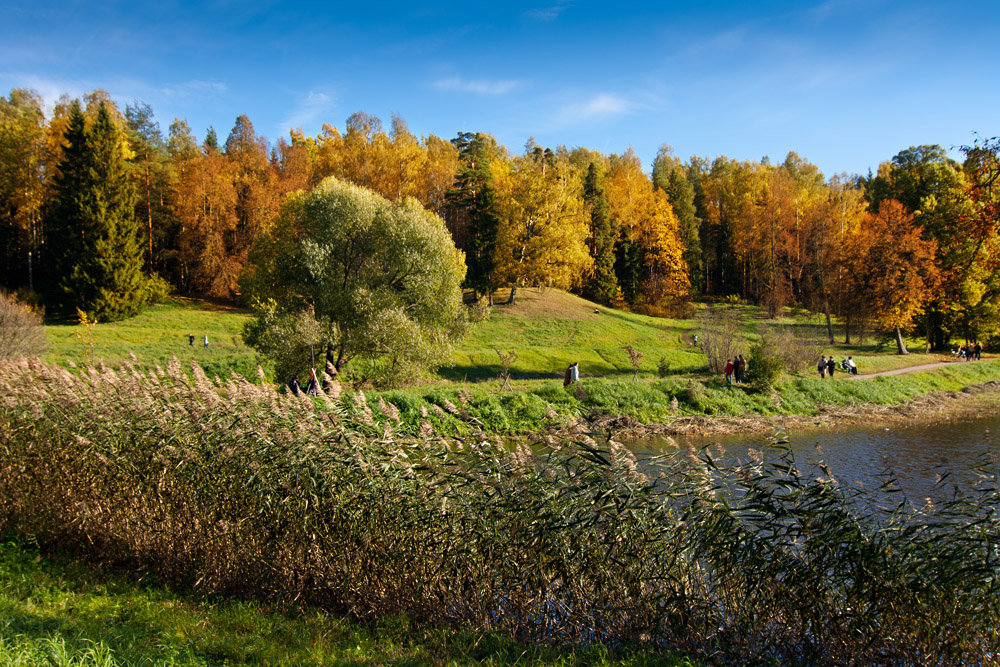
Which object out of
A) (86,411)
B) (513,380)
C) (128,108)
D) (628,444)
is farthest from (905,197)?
(128,108)

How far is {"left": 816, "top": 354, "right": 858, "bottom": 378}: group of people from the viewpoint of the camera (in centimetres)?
2916

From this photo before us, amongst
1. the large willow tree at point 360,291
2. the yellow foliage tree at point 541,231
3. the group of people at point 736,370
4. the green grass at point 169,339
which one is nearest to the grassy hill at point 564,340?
the yellow foliage tree at point 541,231

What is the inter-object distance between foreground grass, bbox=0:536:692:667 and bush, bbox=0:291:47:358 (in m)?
19.6

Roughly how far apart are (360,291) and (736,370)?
55.5 ft

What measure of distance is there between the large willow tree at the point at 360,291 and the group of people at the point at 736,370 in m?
12.1

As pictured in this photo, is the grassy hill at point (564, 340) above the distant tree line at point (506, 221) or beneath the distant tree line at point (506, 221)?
beneath

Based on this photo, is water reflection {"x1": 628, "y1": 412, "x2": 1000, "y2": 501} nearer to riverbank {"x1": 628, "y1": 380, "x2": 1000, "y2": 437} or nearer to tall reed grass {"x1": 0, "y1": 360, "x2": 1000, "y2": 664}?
riverbank {"x1": 628, "y1": 380, "x2": 1000, "y2": 437}

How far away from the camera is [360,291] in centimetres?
2242

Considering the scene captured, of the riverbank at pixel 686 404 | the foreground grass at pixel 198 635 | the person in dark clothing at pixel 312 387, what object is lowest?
the riverbank at pixel 686 404

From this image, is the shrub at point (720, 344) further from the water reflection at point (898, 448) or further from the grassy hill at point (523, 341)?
the water reflection at point (898, 448)

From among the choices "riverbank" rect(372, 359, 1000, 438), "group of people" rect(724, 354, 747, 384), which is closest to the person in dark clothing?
"riverbank" rect(372, 359, 1000, 438)

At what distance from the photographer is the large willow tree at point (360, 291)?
22.2 m

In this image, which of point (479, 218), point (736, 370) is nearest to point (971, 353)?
point (736, 370)

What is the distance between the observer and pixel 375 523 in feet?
21.0
